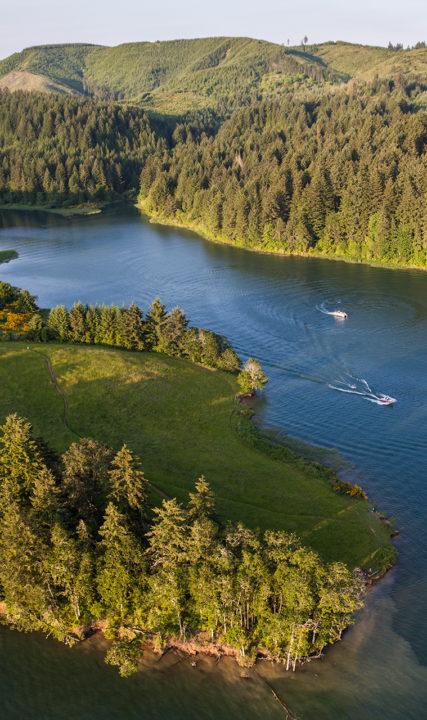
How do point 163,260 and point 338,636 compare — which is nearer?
point 338,636

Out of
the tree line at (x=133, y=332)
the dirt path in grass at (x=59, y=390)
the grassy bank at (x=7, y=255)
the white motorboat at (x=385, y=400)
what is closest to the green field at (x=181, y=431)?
the dirt path in grass at (x=59, y=390)

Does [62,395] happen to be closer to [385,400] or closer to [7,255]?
[385,400]

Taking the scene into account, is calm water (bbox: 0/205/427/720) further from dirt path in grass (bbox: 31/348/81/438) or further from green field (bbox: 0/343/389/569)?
dirt path in grass (bbox: 31/348/81/438)

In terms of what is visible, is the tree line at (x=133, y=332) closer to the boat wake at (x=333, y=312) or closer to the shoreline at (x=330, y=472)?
the shoreline at (x=330, y=472)

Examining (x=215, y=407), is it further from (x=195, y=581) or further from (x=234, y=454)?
(x=195, y=581)

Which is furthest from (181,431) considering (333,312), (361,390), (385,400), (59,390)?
(333,312)

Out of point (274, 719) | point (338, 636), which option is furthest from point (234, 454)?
point (274, 719)

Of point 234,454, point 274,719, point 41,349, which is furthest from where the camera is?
point 41,349

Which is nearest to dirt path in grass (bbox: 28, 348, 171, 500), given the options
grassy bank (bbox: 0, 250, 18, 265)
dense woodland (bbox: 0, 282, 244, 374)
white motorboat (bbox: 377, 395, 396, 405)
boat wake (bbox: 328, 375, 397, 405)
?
dense woodland (bbox: 0, 282, 244, 374)
